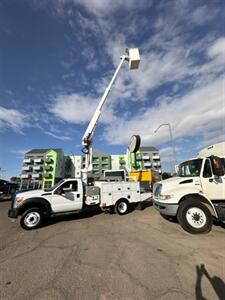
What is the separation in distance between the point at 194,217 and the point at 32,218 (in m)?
6.91

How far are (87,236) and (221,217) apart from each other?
4.94 metres

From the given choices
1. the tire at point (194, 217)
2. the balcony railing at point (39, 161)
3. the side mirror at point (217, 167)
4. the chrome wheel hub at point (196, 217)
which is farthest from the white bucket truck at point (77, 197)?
the balcony railing at point (39, 161)

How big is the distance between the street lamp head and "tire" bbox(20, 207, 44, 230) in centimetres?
1232

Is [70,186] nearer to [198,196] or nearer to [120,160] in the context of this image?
[198,196]

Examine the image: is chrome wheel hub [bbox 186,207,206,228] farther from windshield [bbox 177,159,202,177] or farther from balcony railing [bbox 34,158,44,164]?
balcony railing [bbox 34,158,44,164]

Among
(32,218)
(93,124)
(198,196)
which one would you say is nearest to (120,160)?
(93,124)

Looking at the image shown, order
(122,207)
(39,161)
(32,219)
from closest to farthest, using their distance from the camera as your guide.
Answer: (32,219)
(122,207)
(39,161)

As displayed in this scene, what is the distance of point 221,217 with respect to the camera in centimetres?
652

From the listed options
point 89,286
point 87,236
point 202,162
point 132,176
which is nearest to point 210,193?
point 202,162

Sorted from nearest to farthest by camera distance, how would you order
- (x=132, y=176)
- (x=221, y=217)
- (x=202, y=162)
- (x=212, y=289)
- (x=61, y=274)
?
(x=212, y=289) < (x=61, y=274) < (x=221, y=217) < (x=202, y=162) < (x=132, y=176)

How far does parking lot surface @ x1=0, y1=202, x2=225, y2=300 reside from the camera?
3.30m

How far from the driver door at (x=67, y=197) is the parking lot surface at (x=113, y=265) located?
A: 1.89 meters

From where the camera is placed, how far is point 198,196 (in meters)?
7.13

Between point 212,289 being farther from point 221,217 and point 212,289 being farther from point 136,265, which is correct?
point 221,217
